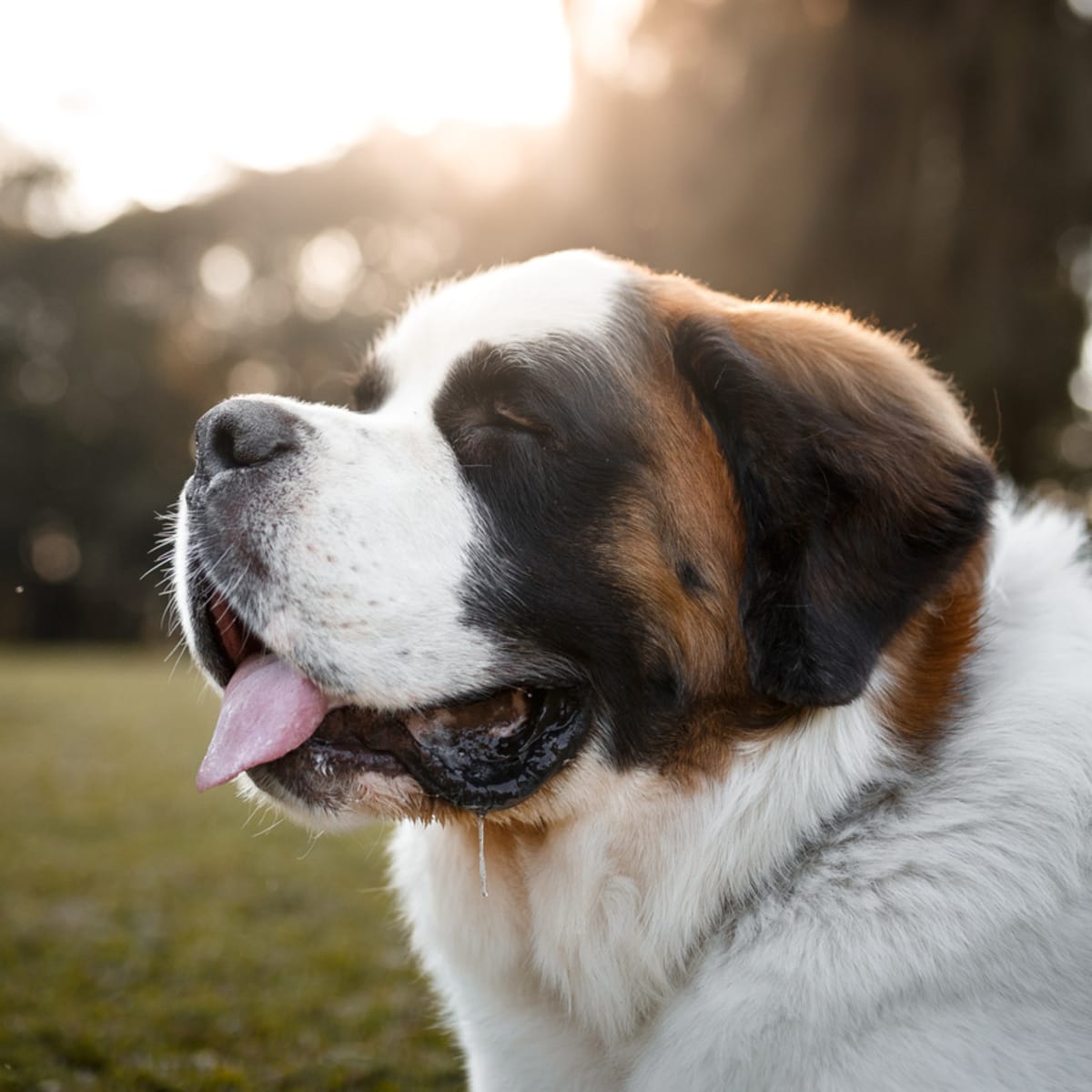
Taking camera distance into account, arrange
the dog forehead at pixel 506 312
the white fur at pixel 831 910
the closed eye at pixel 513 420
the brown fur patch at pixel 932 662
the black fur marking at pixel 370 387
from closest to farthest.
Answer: the white fur at pixel 831 910, the brown fur patch at pixel 932 662, the closed eye at pixel 513 420, the dog forehead at pixel 506 312, the black fur marking at pixel 370 387

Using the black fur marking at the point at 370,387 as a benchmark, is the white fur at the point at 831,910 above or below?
below

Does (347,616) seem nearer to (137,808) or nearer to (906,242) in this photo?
A: (137,808)

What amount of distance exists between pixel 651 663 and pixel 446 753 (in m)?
0.46

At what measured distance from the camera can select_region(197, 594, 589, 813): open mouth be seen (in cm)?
233

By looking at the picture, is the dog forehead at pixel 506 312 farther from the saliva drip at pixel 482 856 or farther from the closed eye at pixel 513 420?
the saliva drip at pixel 482 856

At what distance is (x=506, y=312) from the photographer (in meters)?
2.59

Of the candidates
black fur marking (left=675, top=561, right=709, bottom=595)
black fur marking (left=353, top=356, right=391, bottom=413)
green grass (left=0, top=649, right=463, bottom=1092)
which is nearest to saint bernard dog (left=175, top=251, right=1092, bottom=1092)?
black fur marking (left=675, top=561, right=709, bottom=595)

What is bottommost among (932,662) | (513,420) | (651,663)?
(651,663)

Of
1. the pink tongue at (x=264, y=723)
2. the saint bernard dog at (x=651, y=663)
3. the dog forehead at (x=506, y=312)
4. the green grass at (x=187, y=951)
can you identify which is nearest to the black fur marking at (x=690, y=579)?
the saint bernard dog at (x=651, y=663)

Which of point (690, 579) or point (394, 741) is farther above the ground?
point (690, 579)

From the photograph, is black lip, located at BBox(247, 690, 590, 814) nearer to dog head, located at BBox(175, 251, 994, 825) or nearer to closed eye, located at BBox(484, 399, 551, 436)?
dog head, located at BBox(175, 251, 994, 825)

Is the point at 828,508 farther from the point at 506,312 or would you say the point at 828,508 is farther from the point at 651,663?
the point at 506,312

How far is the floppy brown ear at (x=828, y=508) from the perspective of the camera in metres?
2.26

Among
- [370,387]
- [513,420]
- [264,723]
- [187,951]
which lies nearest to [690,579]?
[513,420]
